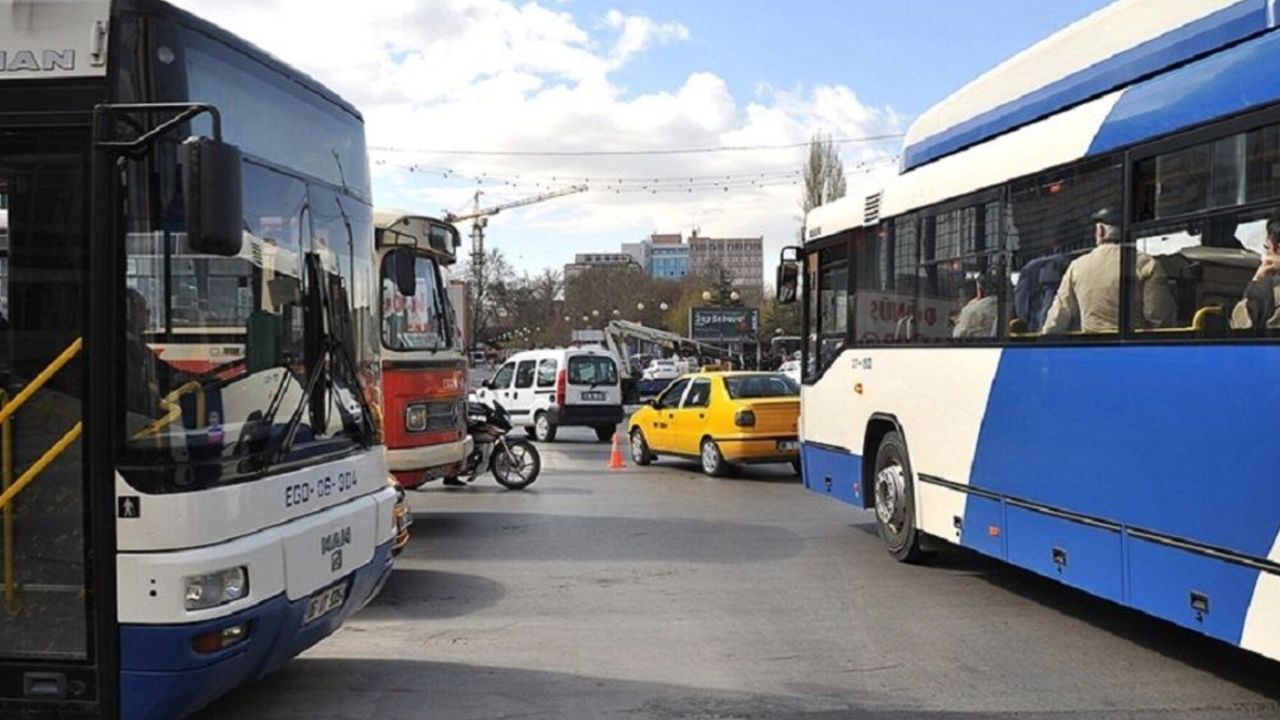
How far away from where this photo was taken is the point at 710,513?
13.7 meters

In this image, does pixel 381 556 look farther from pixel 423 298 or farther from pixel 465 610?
pixel 423 298

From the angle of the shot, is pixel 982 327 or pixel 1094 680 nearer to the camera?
pixel 1094 680

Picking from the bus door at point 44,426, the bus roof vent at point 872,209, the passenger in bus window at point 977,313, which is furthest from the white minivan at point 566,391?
the bus door at point 44,426

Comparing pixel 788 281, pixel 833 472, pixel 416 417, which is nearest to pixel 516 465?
pixel 416 417

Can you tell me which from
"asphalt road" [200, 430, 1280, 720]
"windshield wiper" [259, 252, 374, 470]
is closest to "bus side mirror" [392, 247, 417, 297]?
"windshield wiper" [259, 252, 374, 470]

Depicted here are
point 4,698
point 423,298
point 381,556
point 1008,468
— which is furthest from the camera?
point 423,298

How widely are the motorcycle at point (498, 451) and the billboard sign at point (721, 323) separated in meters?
47.7

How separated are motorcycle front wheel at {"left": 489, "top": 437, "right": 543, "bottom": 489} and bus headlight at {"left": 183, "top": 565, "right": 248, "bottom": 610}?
1127cm

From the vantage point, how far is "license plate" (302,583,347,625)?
535 cm

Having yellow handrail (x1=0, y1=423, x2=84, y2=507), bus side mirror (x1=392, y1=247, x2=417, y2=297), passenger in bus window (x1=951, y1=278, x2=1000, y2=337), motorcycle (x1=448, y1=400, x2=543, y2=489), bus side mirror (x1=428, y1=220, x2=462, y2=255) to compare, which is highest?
bus side mirror (x1=428, y1=220, x2=462, y2=255)

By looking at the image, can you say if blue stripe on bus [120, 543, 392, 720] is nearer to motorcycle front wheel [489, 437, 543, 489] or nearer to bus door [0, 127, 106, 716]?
bus door [0, 127, 106, 716]

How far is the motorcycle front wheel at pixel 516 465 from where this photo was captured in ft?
52.7

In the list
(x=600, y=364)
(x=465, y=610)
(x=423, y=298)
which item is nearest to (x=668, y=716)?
(x=465, y=610)

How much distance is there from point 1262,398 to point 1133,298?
4.01 ft
